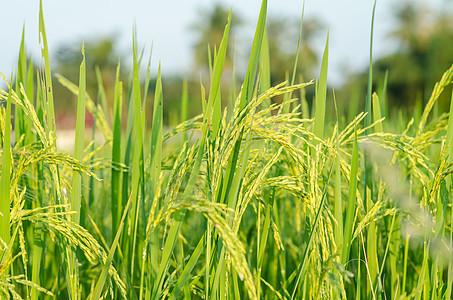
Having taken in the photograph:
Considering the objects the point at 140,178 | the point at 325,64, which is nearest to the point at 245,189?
the point at 140,178

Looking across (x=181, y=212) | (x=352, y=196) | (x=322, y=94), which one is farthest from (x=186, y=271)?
(x=322, y=94)

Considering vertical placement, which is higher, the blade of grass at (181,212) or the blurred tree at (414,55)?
the blurred tree at (414,55)

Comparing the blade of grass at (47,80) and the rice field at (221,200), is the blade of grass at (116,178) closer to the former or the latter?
the rice field at (221,200)

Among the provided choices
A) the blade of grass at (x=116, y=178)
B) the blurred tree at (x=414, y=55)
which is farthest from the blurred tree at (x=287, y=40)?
the blade of grass at (x=116, y=178)

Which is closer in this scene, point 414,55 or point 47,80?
point 47,80

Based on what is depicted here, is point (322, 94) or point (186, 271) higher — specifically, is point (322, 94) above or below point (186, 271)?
above

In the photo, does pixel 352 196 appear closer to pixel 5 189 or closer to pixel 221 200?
pixel 221 200

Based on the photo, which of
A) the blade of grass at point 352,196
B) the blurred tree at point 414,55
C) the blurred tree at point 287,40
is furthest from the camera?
the blurred tree at point 287,40

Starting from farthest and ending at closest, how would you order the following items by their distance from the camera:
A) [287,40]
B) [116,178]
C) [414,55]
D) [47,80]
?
[287,40], [414,55], [116,178], [47,80]

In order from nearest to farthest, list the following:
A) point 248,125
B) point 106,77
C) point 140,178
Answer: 1. point 248,125
2. point 140,178
3. point 106,77

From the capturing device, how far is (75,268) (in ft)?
2.64

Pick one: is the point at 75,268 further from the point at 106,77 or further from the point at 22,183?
the point at 106,77

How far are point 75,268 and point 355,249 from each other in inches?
24.1

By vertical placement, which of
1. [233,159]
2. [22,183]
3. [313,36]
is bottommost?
[22,183]
